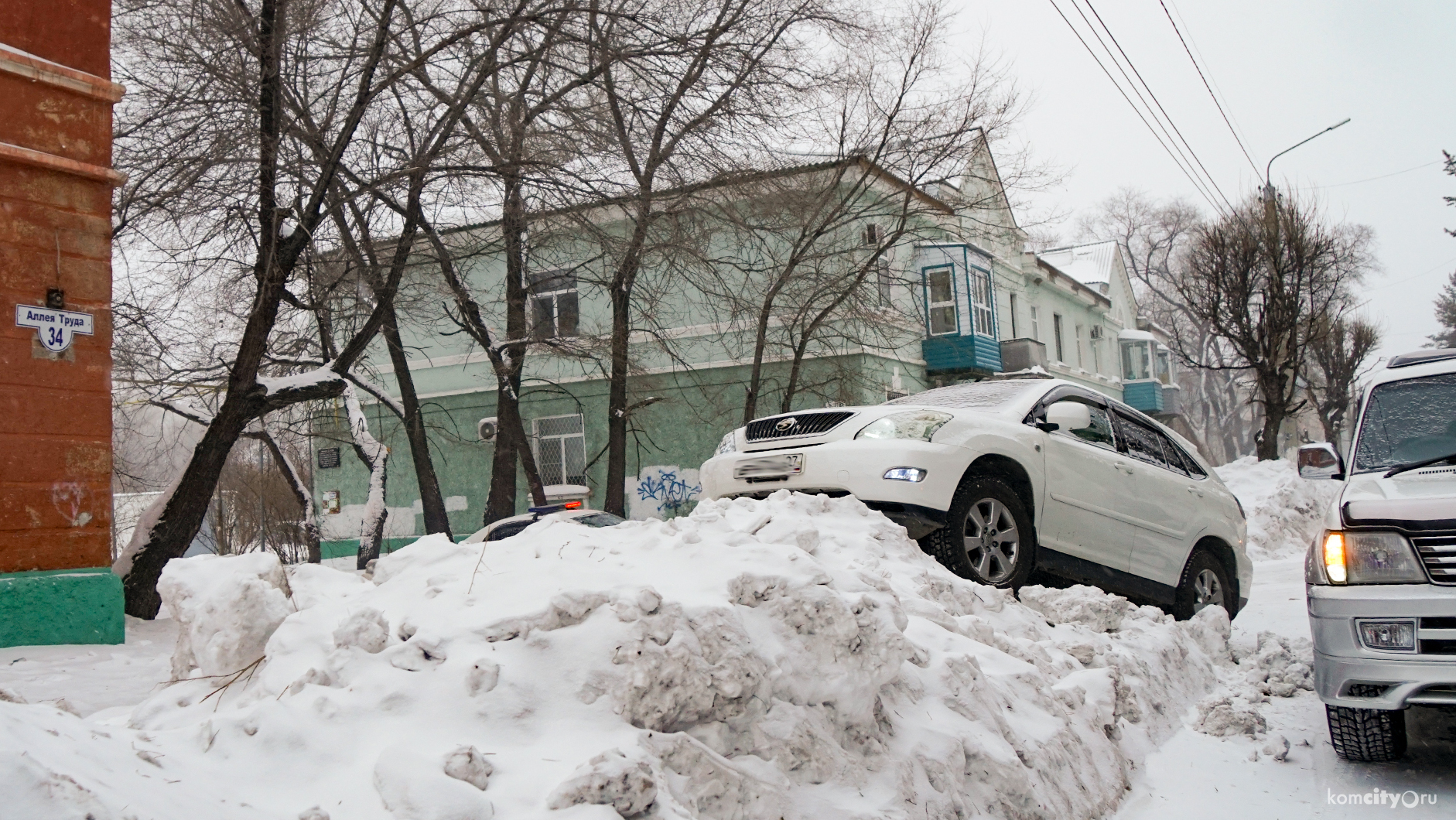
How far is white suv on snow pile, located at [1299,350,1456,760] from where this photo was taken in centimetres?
416

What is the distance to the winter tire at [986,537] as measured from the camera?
6148mm

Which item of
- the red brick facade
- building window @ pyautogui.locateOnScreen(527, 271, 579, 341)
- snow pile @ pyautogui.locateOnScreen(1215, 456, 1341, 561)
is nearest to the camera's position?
the red brick facade

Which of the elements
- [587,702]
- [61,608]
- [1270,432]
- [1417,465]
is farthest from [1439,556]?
[1270,432]

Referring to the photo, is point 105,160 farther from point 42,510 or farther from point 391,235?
point 391,235

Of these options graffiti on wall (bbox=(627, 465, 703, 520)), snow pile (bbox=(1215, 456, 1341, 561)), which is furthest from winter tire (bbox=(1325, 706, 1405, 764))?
graffiti on wall (bbox=(627, 465, 703, 520))

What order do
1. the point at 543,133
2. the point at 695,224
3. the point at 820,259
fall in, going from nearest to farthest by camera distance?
the point at 543,133
the point at 695,224
the point at 820,259

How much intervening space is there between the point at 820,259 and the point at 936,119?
3213mm

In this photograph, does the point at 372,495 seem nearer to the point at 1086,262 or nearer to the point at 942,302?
the point at 942,302

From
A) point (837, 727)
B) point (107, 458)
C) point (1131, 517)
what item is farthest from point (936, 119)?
point (837, 727)

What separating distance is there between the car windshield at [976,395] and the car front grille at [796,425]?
0.49m

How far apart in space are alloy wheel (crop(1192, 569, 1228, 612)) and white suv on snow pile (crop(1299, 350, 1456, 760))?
115 inches

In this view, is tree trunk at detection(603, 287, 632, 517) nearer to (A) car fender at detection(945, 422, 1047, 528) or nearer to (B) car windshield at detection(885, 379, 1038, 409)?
(B) car windshield at detection(885, 379, 1038, 409)

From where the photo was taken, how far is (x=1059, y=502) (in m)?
6.77

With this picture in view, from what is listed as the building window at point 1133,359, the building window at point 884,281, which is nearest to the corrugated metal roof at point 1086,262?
the building window at point 1133,359
